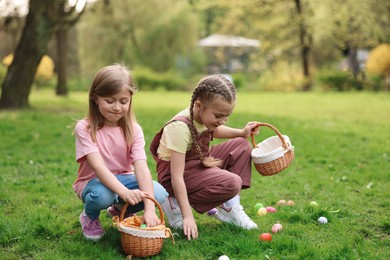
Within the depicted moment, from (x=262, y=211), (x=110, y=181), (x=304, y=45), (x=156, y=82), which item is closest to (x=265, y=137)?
(x=262, y=211)

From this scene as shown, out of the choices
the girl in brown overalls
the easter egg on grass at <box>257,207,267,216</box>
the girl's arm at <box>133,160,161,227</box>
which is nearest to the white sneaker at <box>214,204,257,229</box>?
the girl in brown overalls

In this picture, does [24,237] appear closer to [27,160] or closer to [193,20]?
[27,160]

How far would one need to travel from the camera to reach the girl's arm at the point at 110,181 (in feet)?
9.83

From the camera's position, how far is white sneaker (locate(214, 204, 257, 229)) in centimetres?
361

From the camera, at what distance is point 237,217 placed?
11.9 ft

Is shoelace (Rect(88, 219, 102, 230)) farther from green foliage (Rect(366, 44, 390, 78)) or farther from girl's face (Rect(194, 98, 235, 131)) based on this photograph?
green foliage (Rect(366, 44, 390, 78))

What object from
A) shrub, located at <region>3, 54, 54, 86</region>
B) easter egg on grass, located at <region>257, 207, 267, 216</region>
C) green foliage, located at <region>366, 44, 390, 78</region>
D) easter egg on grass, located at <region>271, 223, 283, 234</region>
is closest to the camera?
easter egg on grass, located at <region>271, 223, 283, 234</region>

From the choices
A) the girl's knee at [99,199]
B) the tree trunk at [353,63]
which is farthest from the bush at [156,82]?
the girl's knee at [99,199]

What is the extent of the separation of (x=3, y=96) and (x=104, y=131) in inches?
356

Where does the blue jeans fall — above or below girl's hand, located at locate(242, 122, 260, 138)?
below

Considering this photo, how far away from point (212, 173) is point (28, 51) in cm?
906

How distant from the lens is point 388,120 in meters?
11.2

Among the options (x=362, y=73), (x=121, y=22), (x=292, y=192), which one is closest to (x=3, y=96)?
(x=292, y=192)

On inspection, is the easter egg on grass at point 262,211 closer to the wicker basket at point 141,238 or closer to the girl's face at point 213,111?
the girl's face at point 213,111
